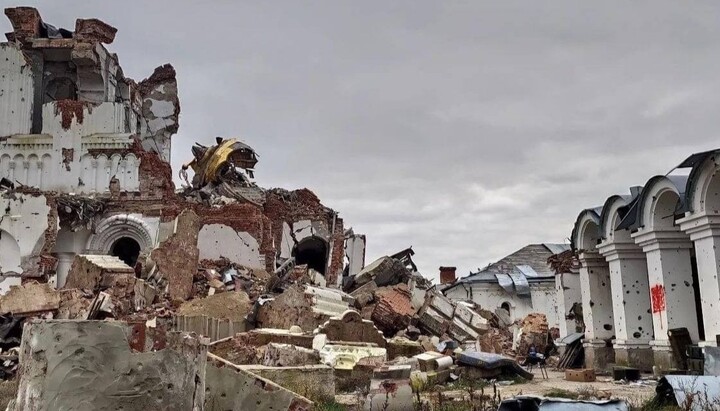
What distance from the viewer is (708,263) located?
35.6 ft

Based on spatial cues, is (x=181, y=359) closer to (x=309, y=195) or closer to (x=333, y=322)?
(x=333, y=322)

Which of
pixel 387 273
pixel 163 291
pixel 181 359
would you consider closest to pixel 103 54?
pixel 163 291

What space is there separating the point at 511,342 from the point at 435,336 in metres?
6.95

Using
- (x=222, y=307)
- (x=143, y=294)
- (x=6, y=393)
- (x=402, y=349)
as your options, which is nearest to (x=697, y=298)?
(x=402, y=349)

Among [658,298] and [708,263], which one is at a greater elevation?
[708,263]

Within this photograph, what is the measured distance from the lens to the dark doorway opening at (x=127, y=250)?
90.9 ft

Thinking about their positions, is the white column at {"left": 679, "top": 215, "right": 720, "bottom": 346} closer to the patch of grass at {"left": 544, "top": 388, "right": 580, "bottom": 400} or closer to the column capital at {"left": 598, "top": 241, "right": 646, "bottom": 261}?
the column capital at {"left": 598, "top": 241, "right": 646, "bottom": 261}

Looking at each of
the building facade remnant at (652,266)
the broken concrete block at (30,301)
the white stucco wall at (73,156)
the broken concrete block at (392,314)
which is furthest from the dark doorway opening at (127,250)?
the building facade remnant at (652,266)

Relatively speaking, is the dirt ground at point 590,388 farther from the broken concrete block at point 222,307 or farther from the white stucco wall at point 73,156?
the white stucco wall at point 73,156

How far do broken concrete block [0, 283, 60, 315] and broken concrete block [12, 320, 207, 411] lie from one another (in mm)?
13024

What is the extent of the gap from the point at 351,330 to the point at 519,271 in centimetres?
2291

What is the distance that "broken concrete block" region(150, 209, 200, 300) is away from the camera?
835 inches

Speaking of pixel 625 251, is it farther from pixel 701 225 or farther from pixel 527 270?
pixel 527 270

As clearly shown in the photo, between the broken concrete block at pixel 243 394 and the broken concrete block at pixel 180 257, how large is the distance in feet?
45.5
